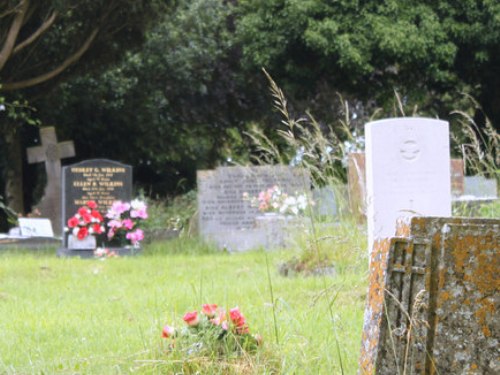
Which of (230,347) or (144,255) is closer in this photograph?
(230,347)

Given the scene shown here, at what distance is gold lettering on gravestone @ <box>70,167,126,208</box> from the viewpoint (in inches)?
522

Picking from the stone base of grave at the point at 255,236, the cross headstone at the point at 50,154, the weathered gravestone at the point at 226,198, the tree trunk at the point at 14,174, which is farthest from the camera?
the tree trunk at the point at 14,174

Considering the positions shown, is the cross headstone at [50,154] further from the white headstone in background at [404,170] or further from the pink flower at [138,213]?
the white headstone in background at [404,170]

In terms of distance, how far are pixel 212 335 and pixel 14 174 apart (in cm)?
1821

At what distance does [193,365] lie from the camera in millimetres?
3693

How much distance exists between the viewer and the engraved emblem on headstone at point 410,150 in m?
7.84

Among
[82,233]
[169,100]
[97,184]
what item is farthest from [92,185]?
Result: [169,100]

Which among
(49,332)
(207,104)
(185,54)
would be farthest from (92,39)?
(49,332)

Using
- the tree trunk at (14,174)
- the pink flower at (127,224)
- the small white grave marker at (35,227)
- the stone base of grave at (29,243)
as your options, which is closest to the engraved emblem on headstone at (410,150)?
the pink flower at (127,224)

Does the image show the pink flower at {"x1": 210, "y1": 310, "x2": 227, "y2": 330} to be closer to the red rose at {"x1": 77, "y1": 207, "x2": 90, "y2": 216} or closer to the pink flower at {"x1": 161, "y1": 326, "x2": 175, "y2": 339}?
the pink flower at {"x1": 161, "y1": 326, "x2": 175, "y2": 339}

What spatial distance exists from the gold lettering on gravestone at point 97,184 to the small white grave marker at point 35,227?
232 centimetres

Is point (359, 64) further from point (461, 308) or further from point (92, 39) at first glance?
point (461, 308)

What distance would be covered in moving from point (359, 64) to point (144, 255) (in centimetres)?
967

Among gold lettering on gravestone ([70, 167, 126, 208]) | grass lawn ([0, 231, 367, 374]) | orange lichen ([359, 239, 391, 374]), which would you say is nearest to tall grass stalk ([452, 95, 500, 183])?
grass lawn ([0, 231, 367, 374])
